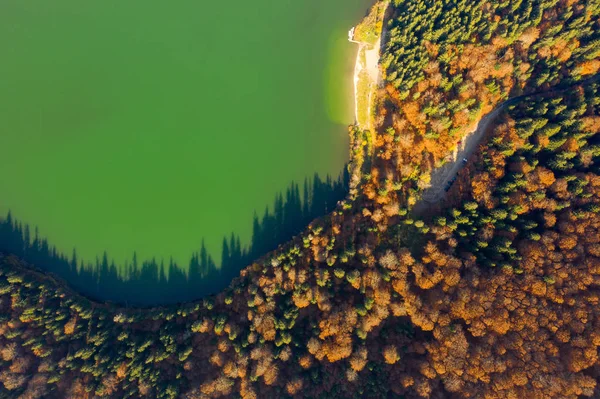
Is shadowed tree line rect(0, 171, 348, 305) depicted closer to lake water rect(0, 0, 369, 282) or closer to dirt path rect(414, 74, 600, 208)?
lake water rect(0, 0, 369, 282)

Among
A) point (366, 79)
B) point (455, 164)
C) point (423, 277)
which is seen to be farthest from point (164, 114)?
point (423, 277)

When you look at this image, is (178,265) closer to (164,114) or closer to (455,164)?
(164,114)

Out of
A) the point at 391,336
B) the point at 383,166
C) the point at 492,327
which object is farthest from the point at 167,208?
the point at 492,327

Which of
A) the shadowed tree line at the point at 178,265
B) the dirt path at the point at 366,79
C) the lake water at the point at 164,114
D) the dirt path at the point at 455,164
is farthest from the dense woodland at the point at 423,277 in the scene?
the lake water at the point at 164,114

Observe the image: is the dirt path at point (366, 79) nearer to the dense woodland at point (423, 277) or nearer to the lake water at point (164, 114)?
the lake water at point (164, 114)

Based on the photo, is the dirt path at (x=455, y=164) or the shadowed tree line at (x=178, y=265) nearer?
the dirt path at (x=455, y=164)

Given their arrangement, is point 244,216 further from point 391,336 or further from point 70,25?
point 70,25

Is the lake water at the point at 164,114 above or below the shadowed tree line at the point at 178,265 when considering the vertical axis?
above
